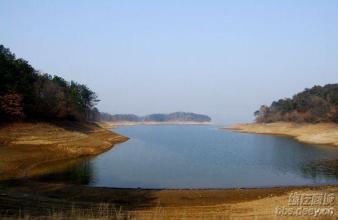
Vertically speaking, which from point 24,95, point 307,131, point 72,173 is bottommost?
point 72,173

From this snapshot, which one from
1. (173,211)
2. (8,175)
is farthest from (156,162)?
(173,211)

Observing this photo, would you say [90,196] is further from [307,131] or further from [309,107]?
[309,107]

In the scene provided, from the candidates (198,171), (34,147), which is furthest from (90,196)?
(34,147)

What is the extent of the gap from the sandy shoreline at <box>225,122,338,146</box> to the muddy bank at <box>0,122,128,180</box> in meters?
37.9

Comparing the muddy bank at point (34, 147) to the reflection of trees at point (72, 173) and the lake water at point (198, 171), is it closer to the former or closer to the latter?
the reflection of trees at point (72, 173)

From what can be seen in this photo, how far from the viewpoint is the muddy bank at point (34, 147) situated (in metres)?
33.7

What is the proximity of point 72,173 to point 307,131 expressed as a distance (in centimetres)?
6513

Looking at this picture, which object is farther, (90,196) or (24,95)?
(24,95)

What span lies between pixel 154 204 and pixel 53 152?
2374cm

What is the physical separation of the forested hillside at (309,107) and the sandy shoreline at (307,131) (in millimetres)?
3219

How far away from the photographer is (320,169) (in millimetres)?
36406

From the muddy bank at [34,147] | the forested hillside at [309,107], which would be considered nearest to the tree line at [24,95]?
the muddy bank at [34,147]

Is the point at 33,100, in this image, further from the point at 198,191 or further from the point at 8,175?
the point at 198,191

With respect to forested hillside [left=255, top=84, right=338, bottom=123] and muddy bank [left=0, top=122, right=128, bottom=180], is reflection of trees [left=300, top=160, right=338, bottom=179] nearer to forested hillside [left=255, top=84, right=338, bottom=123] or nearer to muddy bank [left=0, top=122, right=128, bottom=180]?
muddy bank [left=0, top=122, right=128, bottom=180]
